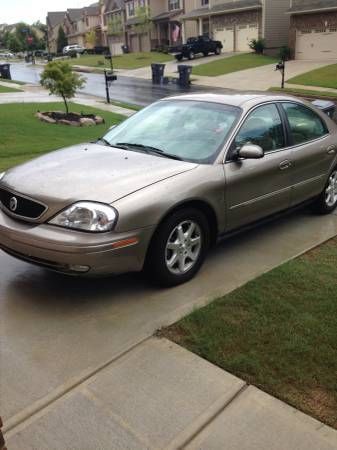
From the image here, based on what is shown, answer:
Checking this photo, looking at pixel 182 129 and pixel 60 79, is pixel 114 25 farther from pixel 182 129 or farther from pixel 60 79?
pixel 182 129

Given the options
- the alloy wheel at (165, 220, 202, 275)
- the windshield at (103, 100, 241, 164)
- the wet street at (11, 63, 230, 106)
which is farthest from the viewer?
the wet street at (11, 63, 230, 106)

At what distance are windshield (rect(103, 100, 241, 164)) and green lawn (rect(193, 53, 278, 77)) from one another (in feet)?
89.4

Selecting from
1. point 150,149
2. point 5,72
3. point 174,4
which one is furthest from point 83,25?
point 150,149

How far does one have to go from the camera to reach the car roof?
193 inches

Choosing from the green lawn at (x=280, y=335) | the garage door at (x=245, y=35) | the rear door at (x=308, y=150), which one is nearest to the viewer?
the green lawn at (x=280, y=335)

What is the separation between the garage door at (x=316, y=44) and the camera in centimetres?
3422

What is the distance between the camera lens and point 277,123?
16.9 feet

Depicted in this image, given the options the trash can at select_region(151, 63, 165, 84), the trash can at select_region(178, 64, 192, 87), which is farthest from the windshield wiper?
the trash can at select_region(151, 63, 165, 84)

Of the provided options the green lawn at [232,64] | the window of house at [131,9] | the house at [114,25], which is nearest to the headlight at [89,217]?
the green lawn at [232,64]

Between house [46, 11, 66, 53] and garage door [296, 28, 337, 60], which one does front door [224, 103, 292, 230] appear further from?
house [46, 11, 66, 53]

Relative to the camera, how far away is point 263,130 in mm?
4973

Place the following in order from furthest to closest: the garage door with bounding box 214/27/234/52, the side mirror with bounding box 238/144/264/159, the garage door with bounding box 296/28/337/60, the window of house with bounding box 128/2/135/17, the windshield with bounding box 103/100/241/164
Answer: the window of house with bounding box 128/2/135/17
the garage door with bounding box 214/27/234/52
the garage door with bounding box 296/28/337/60
the windshield with bounding box 103/100/241/164
the side mirror with bounding box 238/144/264/159

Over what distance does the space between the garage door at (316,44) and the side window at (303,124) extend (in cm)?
3185

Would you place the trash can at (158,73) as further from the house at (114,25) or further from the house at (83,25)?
the house at (83,25)
